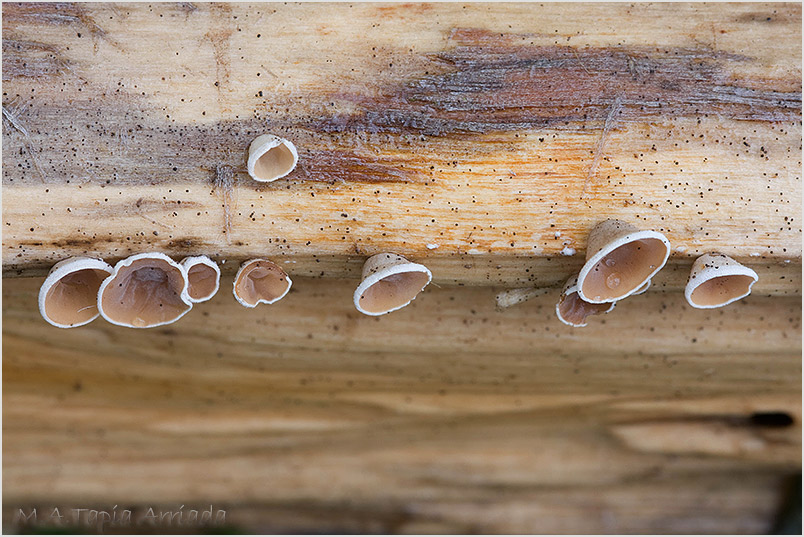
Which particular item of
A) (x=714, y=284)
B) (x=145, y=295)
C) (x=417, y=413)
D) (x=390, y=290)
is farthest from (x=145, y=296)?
(x=714, y=284)

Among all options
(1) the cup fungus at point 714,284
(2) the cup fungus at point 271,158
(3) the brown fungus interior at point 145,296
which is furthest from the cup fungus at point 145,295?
(1) the cup fungus at point 714,284

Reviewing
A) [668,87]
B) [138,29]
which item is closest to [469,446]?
[668,87]

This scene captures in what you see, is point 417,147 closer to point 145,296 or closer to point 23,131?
point 145,296

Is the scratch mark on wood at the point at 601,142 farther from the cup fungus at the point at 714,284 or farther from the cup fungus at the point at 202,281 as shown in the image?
the cup fungus at the point at 202,281

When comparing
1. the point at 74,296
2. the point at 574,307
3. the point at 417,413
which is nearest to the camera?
the point at 74,296

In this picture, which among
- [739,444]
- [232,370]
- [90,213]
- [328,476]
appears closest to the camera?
[90,213]

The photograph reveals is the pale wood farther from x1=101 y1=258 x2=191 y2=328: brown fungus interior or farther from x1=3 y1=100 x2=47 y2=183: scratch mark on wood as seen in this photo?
x1=3 y1=100 x2=47 y2=183: scratch mark on wood

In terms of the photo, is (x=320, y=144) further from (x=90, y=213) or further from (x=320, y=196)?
(x=90, y=213)

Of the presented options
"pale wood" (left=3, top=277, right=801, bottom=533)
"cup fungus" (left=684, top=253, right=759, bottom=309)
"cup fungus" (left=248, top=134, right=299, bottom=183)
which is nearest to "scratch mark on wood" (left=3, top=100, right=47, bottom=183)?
"pale wood" (left=3, top=277, right=801, bottom=533)
